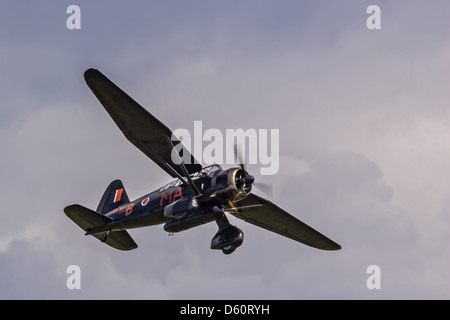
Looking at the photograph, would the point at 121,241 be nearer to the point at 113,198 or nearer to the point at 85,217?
the point at 113,198

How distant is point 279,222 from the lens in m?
30.5

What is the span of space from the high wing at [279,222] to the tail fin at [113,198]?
454cm

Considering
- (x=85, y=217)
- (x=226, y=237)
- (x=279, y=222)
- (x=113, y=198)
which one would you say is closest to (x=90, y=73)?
(x=85, y=217)

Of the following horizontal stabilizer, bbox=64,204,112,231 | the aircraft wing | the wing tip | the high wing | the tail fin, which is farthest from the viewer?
the tail fin

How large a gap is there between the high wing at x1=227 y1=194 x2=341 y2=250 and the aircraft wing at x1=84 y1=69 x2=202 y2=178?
357 centimetres

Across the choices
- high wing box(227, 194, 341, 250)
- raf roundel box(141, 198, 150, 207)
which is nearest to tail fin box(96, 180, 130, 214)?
raf roundel box(141, 198, 150, 207)

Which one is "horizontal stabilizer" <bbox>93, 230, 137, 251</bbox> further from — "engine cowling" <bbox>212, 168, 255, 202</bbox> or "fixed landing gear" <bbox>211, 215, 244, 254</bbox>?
"engine cowling" <bbox>212, 168, 255, 202</bbox>

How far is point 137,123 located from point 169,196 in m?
2.86

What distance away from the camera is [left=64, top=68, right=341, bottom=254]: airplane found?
25000mm

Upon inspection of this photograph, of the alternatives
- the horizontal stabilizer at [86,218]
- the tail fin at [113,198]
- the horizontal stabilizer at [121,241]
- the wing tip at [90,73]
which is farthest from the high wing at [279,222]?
the wing tip at [90,73]

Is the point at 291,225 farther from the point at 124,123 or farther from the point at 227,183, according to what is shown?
the point at 124,123

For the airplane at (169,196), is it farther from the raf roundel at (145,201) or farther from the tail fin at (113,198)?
the tail fin at (113,198)

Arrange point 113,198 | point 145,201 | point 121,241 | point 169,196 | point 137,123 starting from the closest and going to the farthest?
1. point 137,123
2. point 169,196
3. point 145,201
4. point 121,241
5. point 113,198

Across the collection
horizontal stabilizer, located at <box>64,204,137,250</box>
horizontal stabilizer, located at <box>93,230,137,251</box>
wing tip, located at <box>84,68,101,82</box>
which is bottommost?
horizontal stabilizer, located at <box>93,230,137,251</box>
